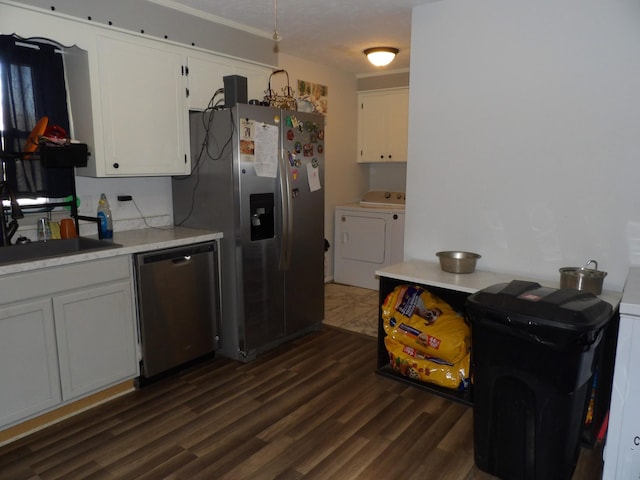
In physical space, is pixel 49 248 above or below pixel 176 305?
above

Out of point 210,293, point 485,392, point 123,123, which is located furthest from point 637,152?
point 123,123

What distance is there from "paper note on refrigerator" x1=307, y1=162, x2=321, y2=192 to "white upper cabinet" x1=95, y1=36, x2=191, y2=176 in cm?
89

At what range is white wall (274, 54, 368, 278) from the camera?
4984 millimetres

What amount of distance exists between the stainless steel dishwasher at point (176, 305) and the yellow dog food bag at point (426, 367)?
1241 mm

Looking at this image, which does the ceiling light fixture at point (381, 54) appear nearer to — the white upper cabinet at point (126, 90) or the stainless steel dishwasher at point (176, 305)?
the white upper cabinet at point (126, 90)

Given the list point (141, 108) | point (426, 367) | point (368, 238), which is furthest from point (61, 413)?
point (368, 238)

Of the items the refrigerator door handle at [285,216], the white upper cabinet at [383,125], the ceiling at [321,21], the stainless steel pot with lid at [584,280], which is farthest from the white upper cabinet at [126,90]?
the stainless steel pot with lid at [584,280]

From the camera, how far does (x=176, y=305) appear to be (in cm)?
295

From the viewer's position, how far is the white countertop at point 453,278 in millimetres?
2504

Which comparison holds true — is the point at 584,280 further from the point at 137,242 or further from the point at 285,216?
the point at 137,242

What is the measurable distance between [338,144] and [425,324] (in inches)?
115

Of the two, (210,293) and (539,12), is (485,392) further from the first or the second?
(539,12)

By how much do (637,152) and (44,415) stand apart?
3446 millimetres

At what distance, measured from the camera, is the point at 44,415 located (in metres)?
2.43
